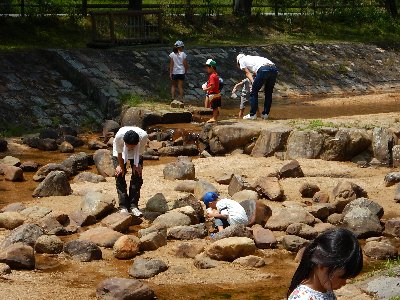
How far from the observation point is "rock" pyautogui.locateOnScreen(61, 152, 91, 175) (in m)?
15.1

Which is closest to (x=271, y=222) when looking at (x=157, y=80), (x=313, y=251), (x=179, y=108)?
(x=313, y=251)

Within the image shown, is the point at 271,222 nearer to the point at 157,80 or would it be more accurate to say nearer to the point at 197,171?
the point at 197,171

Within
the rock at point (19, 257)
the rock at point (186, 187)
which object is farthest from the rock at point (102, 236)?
the rock at point (186, 187)

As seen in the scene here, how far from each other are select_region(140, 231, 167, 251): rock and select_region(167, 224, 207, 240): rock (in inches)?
13.5

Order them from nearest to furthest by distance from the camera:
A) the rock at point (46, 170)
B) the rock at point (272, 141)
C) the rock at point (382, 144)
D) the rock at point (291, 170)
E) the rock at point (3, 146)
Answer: the rock at point (291, 170) < the rock at point (46, 170) < the rock at point (382, 144) < the rock at point (272, 141) < the rock at point (3, 146)

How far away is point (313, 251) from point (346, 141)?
10.9m

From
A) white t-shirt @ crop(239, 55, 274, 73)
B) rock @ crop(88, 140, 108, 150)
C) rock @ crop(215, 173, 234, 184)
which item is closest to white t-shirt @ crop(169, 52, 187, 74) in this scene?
white t-shirt @ crop(239, 55, 274, 73)

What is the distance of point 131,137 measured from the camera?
11133 millimetres

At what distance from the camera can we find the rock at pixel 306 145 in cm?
1499

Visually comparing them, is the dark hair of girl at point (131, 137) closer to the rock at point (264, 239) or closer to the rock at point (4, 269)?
the rock at point (264, 239)

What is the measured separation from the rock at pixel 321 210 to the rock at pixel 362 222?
416mm

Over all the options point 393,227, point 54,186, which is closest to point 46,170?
point 54,186

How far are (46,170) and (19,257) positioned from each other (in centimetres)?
522

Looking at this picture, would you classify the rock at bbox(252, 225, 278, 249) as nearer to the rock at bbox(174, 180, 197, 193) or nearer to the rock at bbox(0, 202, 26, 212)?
the rock at bbox(174, 180, 197, 193)
